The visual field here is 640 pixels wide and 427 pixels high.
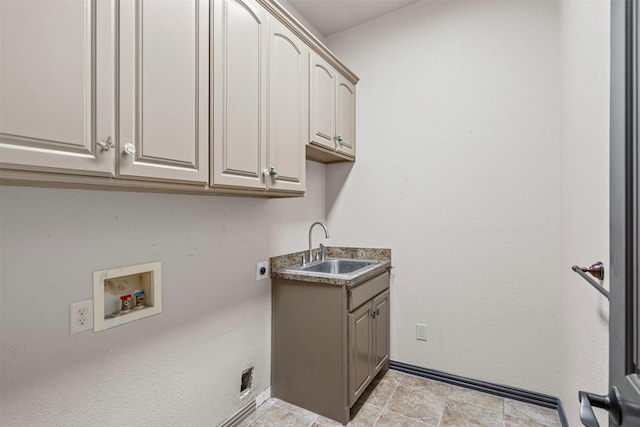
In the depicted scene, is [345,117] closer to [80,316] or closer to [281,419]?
[80,316]

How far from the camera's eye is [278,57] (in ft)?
5.59

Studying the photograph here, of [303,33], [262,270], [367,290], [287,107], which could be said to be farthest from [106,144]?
[367,290]

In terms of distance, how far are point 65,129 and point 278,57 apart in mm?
1174

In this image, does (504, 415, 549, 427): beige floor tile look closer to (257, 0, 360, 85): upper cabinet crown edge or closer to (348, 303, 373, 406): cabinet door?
(348, 303, 373, 406): cabinet door

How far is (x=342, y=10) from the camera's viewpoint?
2.45 m

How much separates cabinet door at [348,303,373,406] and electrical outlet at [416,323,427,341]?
483 millimetres

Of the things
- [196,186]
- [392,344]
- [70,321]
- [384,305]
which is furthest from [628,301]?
[392,344]

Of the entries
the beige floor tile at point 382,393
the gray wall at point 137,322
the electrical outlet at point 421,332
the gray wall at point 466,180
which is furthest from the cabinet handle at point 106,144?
the electrical outlet at point 421,332

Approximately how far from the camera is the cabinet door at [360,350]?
1.85 metres

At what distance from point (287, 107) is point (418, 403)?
6.81 feet

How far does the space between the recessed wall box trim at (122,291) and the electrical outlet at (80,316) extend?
0.05ft

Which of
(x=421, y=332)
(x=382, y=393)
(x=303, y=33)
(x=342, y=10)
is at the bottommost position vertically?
(x=382, y=393)

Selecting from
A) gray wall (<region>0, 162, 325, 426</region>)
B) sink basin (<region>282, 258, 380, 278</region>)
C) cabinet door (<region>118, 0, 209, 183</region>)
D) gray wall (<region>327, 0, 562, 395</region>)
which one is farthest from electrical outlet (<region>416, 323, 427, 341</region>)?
cabinet door (<region>118, 0, 209, 183</region>)

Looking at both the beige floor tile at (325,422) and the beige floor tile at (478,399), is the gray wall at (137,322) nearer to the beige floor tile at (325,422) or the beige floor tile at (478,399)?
the beige floor tile at (325,422)
